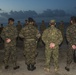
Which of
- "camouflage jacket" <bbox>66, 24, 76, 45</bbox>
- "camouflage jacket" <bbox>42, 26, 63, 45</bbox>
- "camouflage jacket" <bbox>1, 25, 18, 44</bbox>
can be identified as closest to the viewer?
"camouflage jacket" <bbox>42, 26, 63, 45</bbox>

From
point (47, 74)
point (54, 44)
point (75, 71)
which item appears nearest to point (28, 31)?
point (54, 44)

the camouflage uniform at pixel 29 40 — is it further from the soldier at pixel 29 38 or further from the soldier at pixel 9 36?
the soldier at pixel 9 36

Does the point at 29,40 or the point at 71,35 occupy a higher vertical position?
the point at 71,35

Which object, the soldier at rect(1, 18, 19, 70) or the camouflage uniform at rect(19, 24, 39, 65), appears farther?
the soldier at rect(1, 18, 19, 70)

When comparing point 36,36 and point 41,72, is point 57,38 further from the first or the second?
point 41,72

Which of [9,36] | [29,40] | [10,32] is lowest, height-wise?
[29,40]

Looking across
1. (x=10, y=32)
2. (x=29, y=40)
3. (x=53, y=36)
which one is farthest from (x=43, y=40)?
(x=10, y=32)

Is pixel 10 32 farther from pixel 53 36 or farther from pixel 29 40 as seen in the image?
pixel 53 36

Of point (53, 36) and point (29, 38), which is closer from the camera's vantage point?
point (53, 36)

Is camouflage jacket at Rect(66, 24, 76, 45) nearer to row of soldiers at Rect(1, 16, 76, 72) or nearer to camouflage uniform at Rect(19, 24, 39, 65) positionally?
row of soldiers at Rect(1, 16, 76, 72)

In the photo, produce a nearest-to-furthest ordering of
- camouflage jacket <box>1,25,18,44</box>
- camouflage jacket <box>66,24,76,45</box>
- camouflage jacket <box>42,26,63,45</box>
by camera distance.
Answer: camouflage jacket <box>42,26,63,45</box> < camouflage jacket <box>66,24,76,45</box> < camouflage jacket <box>1,25,18,44</box>

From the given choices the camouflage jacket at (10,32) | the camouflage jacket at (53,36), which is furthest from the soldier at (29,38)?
the camouflage jacket at (53,36)

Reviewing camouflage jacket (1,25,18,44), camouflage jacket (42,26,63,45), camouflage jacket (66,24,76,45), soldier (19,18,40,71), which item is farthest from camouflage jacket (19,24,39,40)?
camouflage jacket (66,24,76,45)

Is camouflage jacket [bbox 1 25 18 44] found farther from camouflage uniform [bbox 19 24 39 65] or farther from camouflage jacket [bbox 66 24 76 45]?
camouflage jacket [bbox 66 24 76 45]
